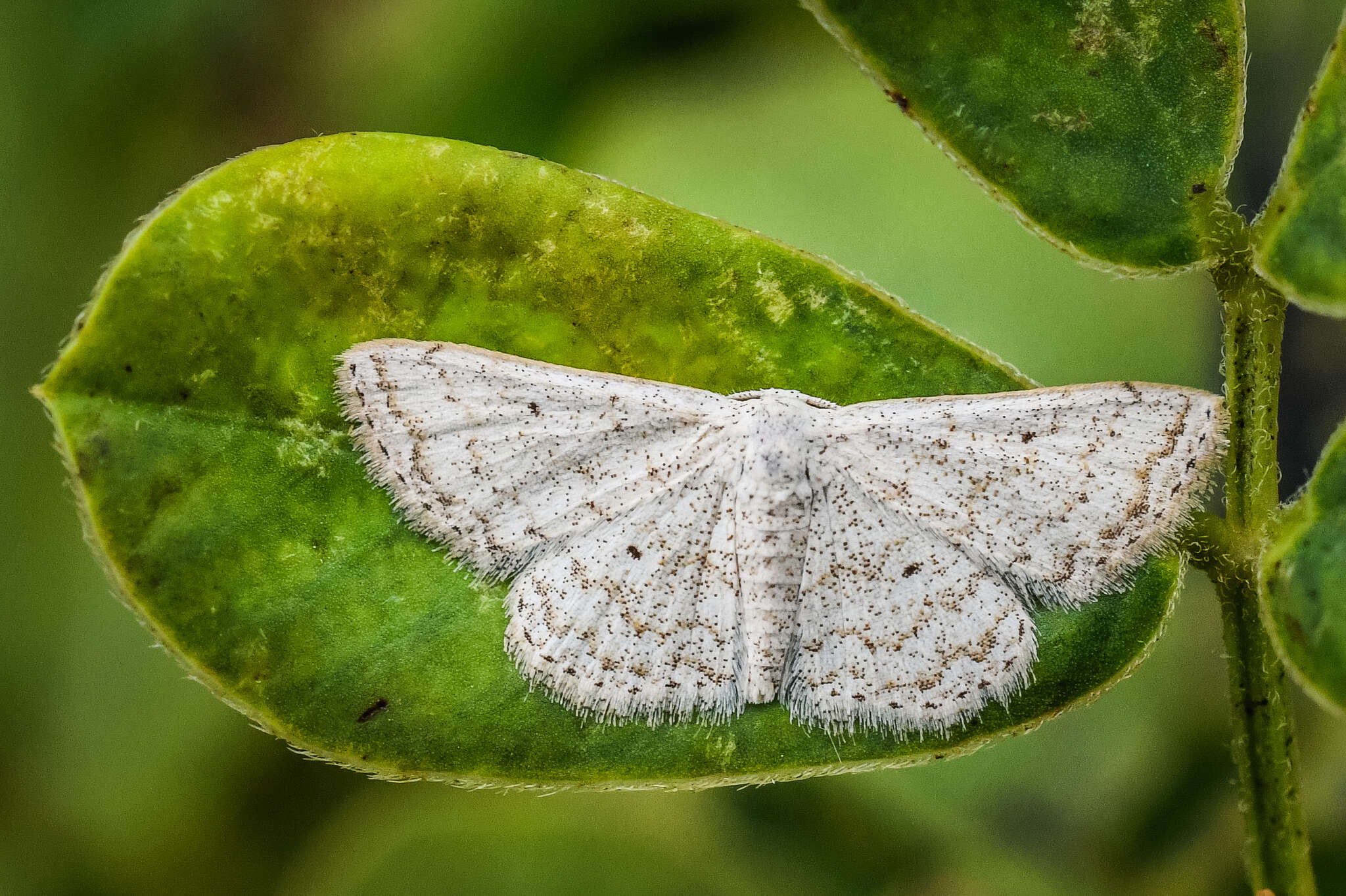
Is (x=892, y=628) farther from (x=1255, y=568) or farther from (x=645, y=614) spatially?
(x=1255, y=568)

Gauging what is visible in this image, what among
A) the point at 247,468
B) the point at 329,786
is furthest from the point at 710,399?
the point at 329,786

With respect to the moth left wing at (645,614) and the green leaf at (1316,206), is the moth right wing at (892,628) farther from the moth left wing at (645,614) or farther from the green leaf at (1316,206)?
the green leaf at (1316,206)

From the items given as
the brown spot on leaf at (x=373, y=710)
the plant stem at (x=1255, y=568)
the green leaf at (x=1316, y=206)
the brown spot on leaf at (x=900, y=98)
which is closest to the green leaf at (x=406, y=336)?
the brown spot on leaf at (x=373, y=710)

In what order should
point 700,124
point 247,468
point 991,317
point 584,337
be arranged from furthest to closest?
point 700,124 → point 991,317 → point 584,337 → point 247,468

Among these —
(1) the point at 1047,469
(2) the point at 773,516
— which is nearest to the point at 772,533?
(2) the point at 773,516

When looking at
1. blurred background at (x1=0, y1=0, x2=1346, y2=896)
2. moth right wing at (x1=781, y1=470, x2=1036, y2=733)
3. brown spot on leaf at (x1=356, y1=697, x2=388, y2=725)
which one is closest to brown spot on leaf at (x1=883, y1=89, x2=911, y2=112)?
moth right wing at (x1=781, y1=470, x2=1036, y2=733)

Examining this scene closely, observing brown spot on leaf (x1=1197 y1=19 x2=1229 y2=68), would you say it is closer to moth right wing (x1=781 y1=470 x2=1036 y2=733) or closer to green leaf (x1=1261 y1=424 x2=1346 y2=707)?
green leaf (x1=1261 y1=424 x2=1346 y2=707)

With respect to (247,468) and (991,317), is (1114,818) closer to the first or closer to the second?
(991,317)
